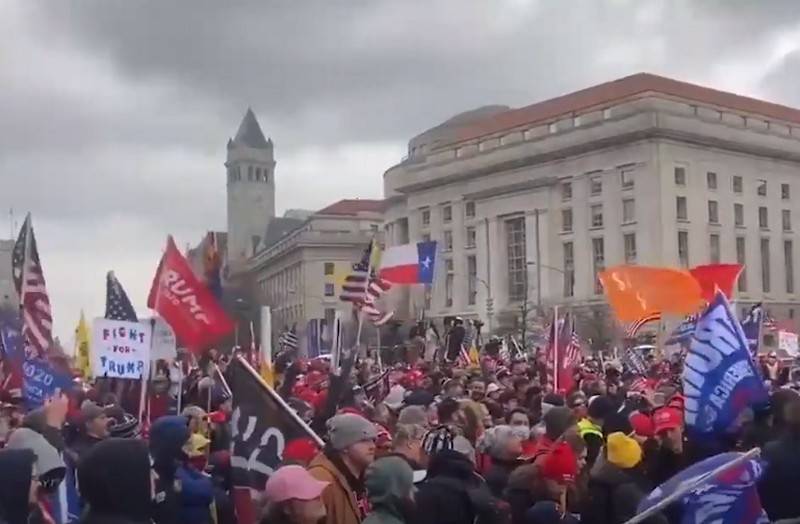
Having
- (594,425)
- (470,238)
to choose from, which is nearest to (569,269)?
(470,238)

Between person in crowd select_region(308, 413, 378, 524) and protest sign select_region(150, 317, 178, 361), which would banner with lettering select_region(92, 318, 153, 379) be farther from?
person in crowd select_region(308, 413, 378, 524)

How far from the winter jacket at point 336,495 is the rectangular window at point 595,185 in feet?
230

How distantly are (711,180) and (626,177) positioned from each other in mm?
5860

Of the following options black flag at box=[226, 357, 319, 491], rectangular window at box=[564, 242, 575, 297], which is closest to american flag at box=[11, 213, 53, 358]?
black flag at box=[226, 357, 319, 491]

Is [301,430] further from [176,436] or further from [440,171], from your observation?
[440,171]

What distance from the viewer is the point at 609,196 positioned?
72.9m

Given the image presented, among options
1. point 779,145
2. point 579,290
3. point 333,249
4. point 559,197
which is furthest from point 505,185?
point 333,249

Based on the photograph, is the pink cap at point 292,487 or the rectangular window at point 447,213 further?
the rectangular window at point 447,213

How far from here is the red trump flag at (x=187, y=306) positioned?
11102mm

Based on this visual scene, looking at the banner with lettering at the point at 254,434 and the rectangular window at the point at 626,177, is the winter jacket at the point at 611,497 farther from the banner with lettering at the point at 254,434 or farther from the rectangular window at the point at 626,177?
the rectangular window at the point at 626,177

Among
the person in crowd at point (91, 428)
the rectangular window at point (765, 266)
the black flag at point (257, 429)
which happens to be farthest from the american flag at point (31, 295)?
the rectangular window at point (765, 266)

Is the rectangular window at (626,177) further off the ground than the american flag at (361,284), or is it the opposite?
the rectangular window at (626,177)

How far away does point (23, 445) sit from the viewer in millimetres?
5570

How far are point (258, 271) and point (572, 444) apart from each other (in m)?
118
